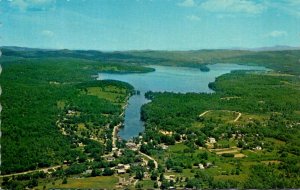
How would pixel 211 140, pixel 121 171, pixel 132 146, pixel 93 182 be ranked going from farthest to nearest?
pixel 211 140
pixel 132 146
pixel 121 171
pixel 93 182

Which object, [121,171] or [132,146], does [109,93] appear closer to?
[132,146]

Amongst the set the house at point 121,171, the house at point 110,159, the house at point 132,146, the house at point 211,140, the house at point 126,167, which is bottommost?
the house at point 121,171

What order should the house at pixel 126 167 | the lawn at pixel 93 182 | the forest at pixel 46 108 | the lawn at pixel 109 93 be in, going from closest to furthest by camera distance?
the lawn at pixel 93 182, the house at pixel 126 167, the forest at pixel 46 108, the lawn at pixel 109 93

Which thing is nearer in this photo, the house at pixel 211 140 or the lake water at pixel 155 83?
the house at pixel 211 140

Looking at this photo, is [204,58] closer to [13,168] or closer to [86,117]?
[86,117]

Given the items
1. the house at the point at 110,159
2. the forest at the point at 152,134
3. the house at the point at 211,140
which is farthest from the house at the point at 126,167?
the house at the point at 211,140

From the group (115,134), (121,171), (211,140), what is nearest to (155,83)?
(115,134)

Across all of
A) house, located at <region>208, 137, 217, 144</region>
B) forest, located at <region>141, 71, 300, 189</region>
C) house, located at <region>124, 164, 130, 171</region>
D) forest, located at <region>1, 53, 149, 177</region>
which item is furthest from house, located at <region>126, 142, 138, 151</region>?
house, located at <region>208, 137, 217, 144</region>

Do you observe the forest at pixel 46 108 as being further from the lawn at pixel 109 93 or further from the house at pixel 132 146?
the house at pixel 132 146

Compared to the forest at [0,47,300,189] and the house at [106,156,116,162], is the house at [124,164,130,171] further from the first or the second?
the house at [106,156,116,162]
